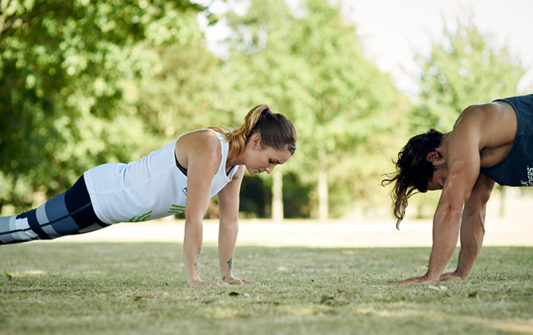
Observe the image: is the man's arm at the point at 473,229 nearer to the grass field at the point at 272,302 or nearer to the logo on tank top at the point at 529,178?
the grass field at the point at 272,302

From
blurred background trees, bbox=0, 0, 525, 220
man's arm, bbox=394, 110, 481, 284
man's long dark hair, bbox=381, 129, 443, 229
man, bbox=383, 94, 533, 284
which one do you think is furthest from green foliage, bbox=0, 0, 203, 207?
man's arm, bbox=394, 110, 481, 284

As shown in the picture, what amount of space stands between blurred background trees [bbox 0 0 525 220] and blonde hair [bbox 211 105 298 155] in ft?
25.2

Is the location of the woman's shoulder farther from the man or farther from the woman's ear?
the man

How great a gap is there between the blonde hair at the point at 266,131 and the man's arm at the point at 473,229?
1746 millimetres

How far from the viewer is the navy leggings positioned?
15.3 ft

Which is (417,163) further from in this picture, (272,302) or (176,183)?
(176,183)

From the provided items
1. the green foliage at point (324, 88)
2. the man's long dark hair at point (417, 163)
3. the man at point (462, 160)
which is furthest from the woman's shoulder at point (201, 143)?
the green foliage at point (324, 88)

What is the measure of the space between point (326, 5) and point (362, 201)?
12.6 metres

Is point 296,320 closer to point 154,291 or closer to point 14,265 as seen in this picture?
point 154,291

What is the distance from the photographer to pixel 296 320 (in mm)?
2979

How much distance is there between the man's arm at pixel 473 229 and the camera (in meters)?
4.90

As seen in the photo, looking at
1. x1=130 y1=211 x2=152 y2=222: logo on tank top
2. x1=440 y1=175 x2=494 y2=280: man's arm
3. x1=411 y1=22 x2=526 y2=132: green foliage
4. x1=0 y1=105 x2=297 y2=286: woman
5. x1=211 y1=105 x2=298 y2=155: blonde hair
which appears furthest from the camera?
x1=411 y1=22 x2=526 y2=132: green foliage

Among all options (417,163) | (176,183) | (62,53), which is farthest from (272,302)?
(62,53)

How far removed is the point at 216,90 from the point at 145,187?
32.1 meters
